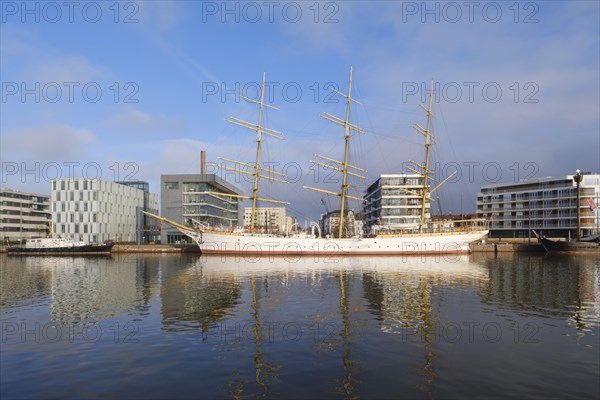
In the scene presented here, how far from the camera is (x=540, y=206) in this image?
124500 mm

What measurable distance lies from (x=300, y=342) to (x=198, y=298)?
1224 centimetres

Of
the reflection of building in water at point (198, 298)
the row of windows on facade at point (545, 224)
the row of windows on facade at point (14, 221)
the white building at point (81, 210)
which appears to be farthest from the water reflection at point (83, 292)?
the row of windows on facade at point (545, 224)

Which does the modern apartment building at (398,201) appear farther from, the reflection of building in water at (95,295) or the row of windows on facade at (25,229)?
the row of windows on facade at (25,229)

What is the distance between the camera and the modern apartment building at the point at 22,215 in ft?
436

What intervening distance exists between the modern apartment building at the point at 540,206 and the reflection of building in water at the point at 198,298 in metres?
98.8

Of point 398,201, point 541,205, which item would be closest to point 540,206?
point 541,205

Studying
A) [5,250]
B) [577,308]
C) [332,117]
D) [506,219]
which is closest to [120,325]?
[577,308]

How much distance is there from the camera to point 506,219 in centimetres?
13425

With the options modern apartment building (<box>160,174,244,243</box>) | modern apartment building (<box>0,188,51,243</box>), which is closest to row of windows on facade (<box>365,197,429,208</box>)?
modern apartment building (<box>160,174,244,243</box>)

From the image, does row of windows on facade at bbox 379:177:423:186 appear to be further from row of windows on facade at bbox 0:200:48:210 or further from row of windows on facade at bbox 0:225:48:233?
row of windows on facade at bbox 0:200:48:210

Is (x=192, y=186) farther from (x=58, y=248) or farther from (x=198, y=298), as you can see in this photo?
(x=198, y=298)

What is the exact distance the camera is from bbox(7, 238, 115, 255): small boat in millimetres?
82250

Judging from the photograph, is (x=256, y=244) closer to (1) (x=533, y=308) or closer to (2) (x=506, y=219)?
(1) (x=533, y=308)

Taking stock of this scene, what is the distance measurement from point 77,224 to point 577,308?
4349 inches
